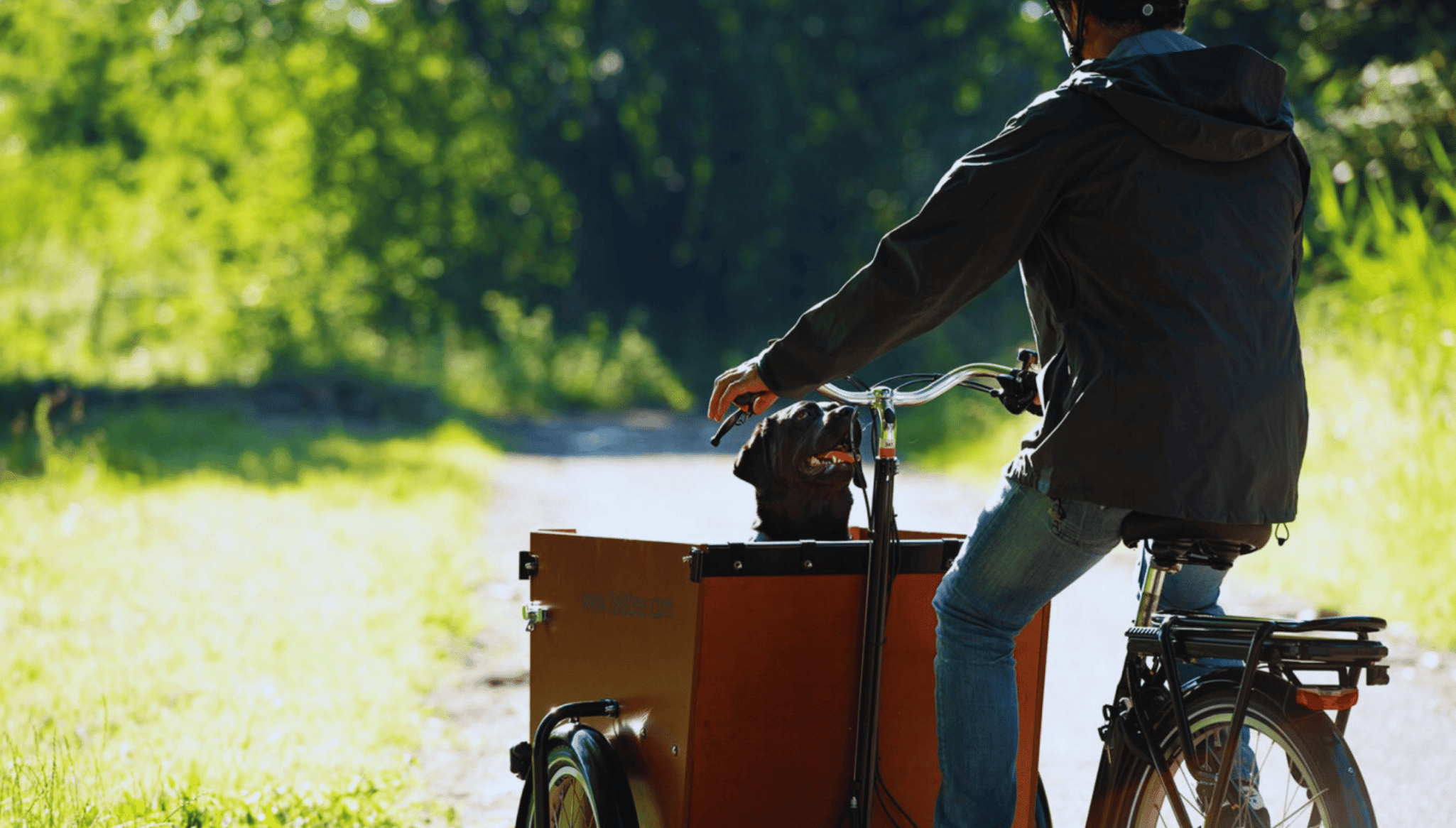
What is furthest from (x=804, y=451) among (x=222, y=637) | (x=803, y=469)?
(x=222, y=637)

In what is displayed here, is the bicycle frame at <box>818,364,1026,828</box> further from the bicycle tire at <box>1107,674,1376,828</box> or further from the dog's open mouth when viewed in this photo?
the bicycle tire at <box>1107,674,1376,828</box>

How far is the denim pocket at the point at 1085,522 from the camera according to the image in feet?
7.88

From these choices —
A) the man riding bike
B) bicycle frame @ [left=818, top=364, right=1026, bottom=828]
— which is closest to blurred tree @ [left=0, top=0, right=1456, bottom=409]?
bicycle frame @ [left=818, top=364, right=1026, bottom=828]

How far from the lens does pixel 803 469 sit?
9.98ft

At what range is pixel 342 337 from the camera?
28.7 m

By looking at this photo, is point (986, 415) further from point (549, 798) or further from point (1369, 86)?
point (549, 798)

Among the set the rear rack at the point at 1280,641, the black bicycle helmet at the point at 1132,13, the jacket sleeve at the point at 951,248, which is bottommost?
the rear rack at the point at 1280,641

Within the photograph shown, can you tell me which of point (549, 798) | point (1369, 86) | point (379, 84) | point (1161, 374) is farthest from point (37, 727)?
point (379, 84)

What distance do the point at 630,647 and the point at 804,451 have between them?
543 mm

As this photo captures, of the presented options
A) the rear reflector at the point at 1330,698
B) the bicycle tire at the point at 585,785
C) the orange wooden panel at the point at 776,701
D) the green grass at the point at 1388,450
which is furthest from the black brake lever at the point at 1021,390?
the green grass at the point at 1388,450

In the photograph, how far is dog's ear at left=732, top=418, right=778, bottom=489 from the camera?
3094mm

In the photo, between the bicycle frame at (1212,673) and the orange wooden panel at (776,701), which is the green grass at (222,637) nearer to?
the orange wooden panel at (776,701)

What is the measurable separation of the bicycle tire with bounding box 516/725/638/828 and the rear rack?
3.48ft

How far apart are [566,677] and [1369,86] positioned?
9726 millimetres
